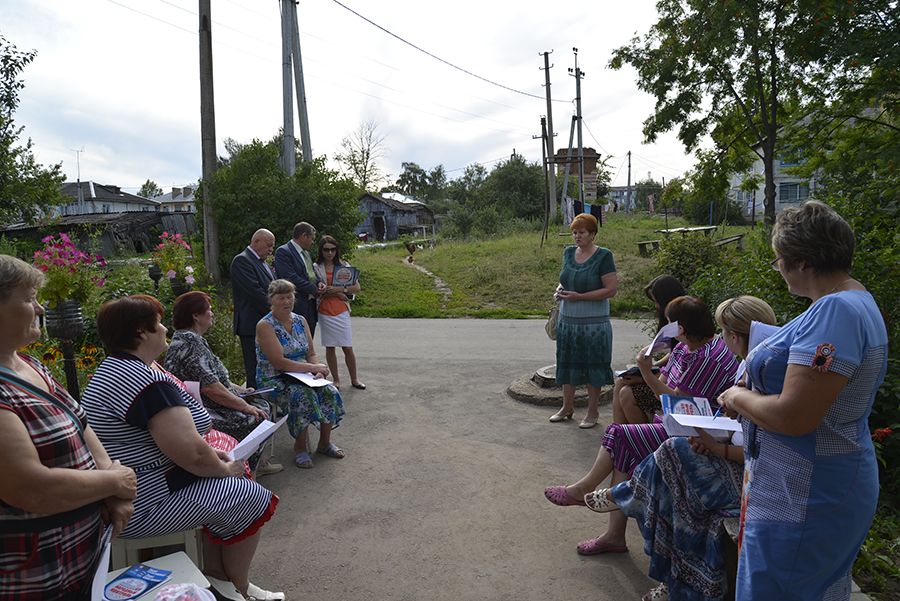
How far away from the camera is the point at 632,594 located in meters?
2.93

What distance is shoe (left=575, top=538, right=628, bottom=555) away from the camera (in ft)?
10.8

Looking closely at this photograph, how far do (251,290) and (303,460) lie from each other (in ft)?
5.96

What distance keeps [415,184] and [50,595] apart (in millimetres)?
80485

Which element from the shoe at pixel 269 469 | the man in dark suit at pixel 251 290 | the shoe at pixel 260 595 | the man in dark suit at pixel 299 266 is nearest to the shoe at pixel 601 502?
the shoe at pixel 260 595

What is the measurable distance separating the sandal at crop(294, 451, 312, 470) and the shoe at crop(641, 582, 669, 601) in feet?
9.14

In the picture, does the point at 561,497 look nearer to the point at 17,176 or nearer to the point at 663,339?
the point at 663,339

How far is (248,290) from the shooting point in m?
5.49

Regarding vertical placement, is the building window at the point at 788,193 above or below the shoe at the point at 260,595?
above

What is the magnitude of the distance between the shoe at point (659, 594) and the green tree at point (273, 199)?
12321mm

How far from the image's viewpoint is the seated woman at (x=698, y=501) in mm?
2594

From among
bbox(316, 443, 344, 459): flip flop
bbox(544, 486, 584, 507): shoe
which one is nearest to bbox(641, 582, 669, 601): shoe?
bbox(544, 486, 584, 507): shoe

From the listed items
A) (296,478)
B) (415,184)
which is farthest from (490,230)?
(415,184)

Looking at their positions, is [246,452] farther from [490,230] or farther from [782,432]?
[490,230]

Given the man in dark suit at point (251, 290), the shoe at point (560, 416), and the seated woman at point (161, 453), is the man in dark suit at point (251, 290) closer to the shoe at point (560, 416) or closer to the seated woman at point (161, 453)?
the seated woman at point (161, 453)
